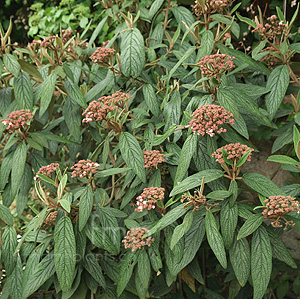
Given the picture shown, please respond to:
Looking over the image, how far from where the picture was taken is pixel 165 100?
171cm

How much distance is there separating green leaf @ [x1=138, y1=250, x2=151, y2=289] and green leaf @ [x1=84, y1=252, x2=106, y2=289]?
201 mm

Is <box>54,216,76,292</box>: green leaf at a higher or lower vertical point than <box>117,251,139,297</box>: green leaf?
higher

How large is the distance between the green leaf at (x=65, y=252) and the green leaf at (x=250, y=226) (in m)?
0.59

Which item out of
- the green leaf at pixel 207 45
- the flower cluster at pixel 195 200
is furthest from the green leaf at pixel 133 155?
the green leaf at pixel 207 45

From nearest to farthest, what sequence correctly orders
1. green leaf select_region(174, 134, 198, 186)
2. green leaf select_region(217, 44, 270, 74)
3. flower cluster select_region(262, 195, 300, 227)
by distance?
flower cluster select_region(262, 195, 300, 227), green leaf select_region(174, 134, 198, 186), green leaf select_region(217, 44, 270, 74)

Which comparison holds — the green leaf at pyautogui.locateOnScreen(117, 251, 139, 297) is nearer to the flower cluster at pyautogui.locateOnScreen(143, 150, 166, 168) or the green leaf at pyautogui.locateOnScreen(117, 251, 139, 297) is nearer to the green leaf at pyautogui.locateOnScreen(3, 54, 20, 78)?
the flower cluster at pyautogui.locateOnScreen(143, 150, 166, 168)

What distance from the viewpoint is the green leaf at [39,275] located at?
153 cm

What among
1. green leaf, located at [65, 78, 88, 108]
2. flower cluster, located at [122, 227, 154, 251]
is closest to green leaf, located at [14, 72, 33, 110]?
green leaf, located at [65, 78, 88, 108]

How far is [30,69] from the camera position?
1.87 m

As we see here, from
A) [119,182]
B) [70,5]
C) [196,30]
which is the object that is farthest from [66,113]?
[70,5]

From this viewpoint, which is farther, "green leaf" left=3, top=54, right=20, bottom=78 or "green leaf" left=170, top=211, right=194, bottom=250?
"green leaf" left=3, top=54, right=20, bottom=78

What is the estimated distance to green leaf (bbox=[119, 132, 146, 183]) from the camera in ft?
4.85

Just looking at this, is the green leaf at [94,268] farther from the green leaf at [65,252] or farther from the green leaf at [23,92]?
the green leaf at [23,92]

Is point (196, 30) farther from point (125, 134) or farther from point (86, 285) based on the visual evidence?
point (86, 285)
